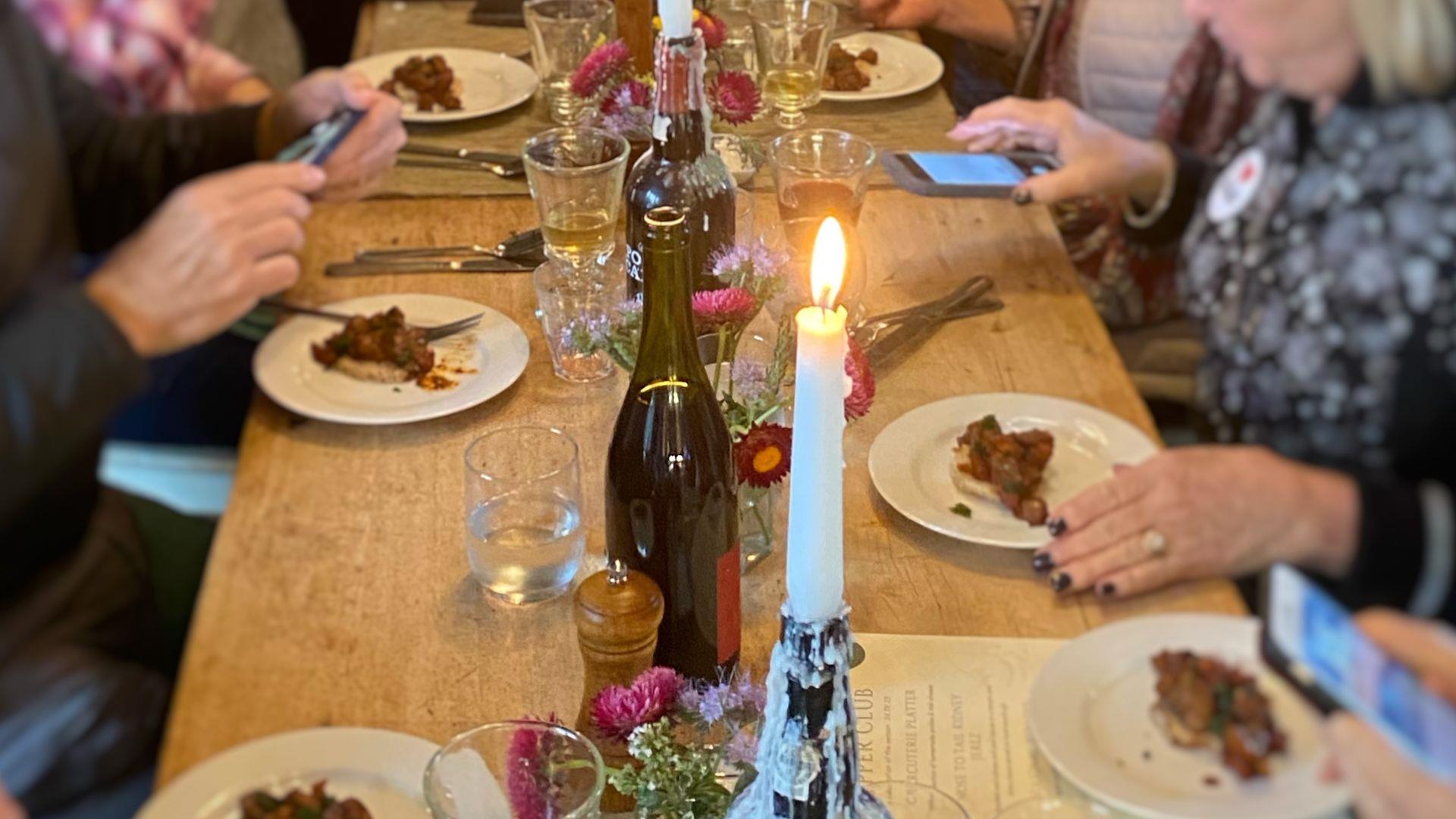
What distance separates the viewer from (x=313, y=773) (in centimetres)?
56

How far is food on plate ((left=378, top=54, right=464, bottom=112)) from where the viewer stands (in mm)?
1248

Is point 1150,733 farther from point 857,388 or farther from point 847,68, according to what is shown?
point 847,68

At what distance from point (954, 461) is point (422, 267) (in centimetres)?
46

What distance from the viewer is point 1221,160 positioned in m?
0.41

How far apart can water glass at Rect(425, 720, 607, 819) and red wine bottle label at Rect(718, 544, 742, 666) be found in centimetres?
10

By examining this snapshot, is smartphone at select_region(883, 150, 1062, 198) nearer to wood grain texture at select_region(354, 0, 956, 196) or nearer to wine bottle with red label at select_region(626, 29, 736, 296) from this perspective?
wood grain texture at select_region(354, 0, 956, 196)

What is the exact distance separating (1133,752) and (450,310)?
1.98ft

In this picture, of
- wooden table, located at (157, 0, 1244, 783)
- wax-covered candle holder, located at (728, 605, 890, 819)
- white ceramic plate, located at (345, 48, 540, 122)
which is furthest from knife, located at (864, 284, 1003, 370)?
white ceramic plate, located at (345, 48, 540, 122)

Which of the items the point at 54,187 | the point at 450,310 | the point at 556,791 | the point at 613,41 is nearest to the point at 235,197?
the point at 54,187

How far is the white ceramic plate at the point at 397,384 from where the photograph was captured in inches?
32.2

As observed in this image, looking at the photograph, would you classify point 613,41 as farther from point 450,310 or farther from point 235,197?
point 235,197

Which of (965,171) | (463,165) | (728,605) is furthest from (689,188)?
(463,165)

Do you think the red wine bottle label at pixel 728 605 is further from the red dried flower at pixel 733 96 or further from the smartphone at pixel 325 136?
the red dried flower at pixel 733 96

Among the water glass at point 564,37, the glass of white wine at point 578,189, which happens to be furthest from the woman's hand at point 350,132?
the water glass at point 564,37
